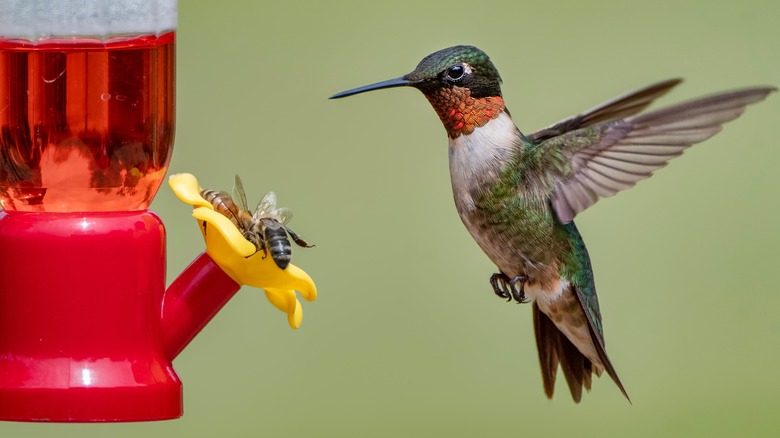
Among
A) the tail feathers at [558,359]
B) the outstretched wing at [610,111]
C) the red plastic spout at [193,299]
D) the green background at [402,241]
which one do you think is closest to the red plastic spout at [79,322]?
the red plastic spout at [193,299]

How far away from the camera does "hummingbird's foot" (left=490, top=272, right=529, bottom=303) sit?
4754mm

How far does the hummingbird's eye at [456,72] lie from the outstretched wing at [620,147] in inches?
16.3

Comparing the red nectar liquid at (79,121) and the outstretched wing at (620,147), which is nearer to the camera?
the red nectar liquid at (79,121)

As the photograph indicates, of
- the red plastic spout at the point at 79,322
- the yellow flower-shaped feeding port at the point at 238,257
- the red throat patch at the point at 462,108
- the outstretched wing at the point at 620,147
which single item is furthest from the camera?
the red throat patch at the point at 462,108

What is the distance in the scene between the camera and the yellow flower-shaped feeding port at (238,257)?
3645 millimetres

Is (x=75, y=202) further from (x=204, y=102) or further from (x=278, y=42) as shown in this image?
(x=278, y=42)

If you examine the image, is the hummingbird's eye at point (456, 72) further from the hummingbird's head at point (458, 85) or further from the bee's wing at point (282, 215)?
the bee's wing at point (282, 215)

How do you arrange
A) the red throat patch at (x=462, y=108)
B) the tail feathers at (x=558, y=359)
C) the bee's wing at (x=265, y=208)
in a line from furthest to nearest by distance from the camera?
the tail feathers at (x=558, y=359)
the red throat patch at (x=462, y=108)
the bee's wing at (x=265, y=208)

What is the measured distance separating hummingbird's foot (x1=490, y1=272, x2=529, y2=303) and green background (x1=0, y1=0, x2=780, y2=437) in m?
4.58

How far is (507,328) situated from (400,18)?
3.01 meters

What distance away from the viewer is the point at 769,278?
10.4 m

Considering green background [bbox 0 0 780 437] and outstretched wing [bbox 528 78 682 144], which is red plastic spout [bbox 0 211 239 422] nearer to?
outstretched wing [bbox 528 78 682 144]

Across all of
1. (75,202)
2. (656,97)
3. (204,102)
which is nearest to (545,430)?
(204,102)

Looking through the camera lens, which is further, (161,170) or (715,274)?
(715,274)
